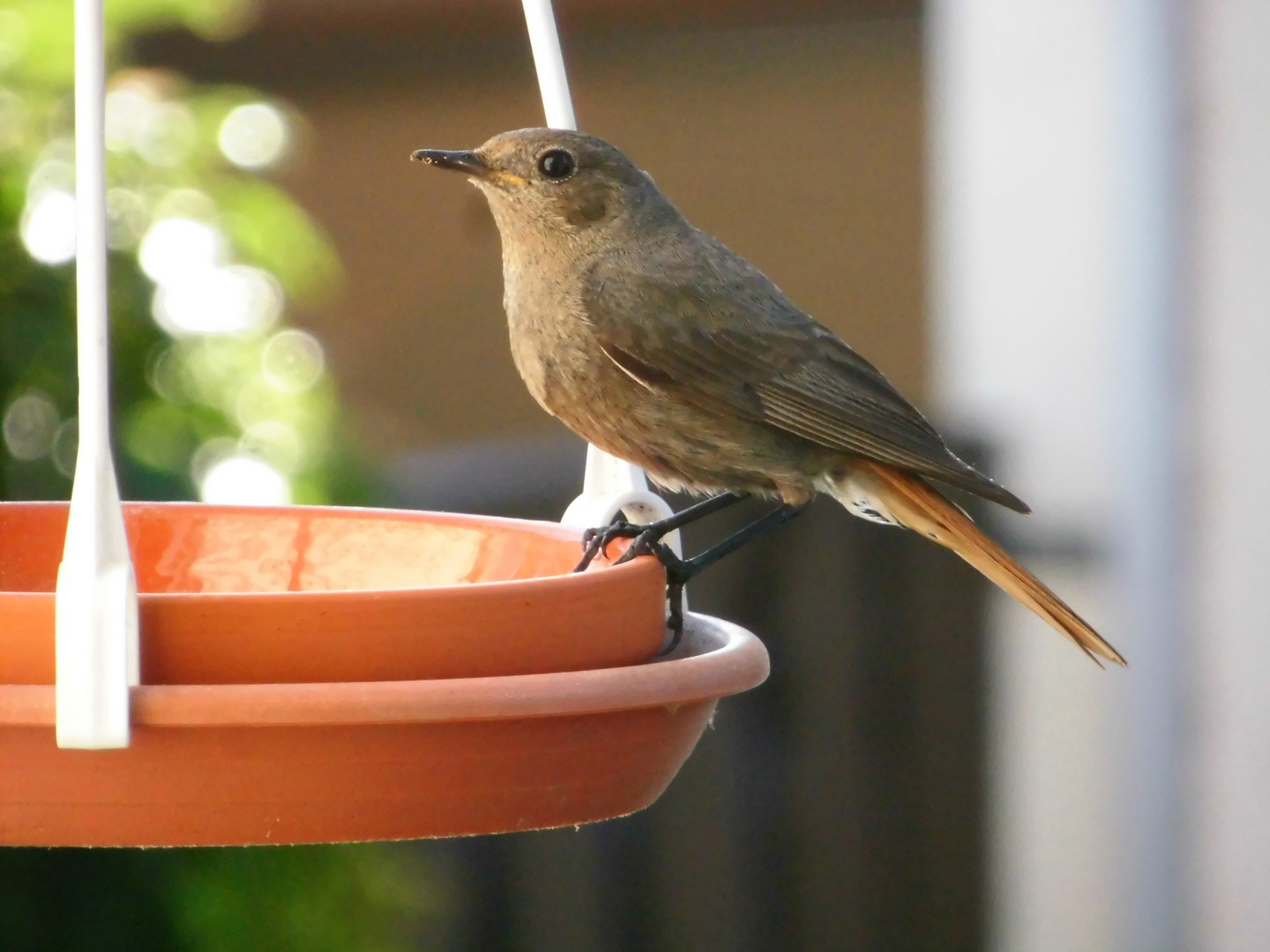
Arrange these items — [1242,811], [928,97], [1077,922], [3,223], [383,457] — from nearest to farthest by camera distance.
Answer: [3,223] < [383,457] < [1242,811] < [1077,922] < [928,97]

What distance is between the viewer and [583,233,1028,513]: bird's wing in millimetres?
3207

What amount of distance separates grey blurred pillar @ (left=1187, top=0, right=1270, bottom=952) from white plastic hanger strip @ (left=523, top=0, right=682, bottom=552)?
11.7 feet

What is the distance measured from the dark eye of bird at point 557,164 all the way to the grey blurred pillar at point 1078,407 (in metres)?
3.33

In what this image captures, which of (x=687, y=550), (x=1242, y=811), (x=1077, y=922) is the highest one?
(x=687, y=550)

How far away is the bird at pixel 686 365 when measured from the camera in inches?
125

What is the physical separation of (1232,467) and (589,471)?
3.70 m

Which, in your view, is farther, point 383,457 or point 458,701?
point 383,457

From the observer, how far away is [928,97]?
7.38 m

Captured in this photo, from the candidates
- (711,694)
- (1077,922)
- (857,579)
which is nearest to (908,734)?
(857,579)

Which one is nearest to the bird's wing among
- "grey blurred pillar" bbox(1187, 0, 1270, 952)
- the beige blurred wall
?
"grey blurred pillar" bbox(1187, 0, 1270, 952)

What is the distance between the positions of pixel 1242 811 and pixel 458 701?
496cm

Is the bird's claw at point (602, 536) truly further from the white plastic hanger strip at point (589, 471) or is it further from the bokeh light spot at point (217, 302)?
the bokeh light spot at point (217, 302)

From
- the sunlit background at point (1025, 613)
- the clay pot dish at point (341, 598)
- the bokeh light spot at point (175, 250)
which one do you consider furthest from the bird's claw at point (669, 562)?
the sunlit background at point (1025, 613)

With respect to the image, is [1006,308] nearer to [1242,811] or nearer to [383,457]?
[1242,811]
